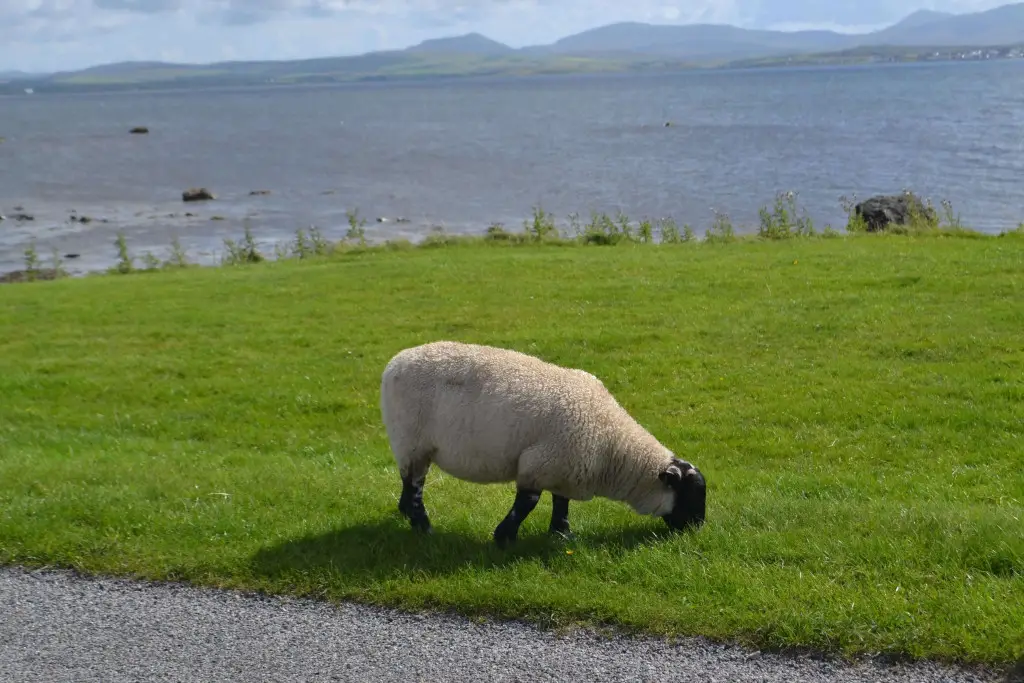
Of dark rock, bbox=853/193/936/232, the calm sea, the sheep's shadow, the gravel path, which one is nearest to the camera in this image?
the gravel path

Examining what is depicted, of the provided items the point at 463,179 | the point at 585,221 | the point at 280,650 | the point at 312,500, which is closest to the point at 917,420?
the point at 312,500

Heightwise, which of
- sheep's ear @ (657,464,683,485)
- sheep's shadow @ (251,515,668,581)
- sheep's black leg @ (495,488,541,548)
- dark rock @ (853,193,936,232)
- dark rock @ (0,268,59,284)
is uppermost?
sheep's ear @ (657,464,683,485)

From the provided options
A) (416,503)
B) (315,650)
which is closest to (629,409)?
(416,503)

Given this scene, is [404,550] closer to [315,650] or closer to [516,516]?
[516,516]

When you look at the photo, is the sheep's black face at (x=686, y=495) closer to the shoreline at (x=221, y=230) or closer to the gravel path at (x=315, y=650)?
the gravel path at (x=315, y=650)

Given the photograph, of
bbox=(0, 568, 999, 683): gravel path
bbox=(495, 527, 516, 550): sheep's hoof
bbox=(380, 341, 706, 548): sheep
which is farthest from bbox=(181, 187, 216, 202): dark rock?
bbox=(495, 527, 516, 550): sheep's hoof

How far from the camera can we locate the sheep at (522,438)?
9008mm

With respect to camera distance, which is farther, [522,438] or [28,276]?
[28,276]

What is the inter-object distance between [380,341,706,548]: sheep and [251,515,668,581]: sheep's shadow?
0.19 m

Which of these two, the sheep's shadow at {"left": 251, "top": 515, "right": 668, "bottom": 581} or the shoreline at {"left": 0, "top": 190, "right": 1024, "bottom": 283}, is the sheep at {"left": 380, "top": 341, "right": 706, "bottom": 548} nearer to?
the sheep's shadow at {"left": 251, "top": 515, "right": 668, "bottom": 581}

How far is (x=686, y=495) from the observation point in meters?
9.27

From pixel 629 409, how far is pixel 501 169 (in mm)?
62636

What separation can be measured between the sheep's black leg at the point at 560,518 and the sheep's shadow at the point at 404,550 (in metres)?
0.10

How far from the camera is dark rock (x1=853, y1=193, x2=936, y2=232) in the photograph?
34.3 metres
